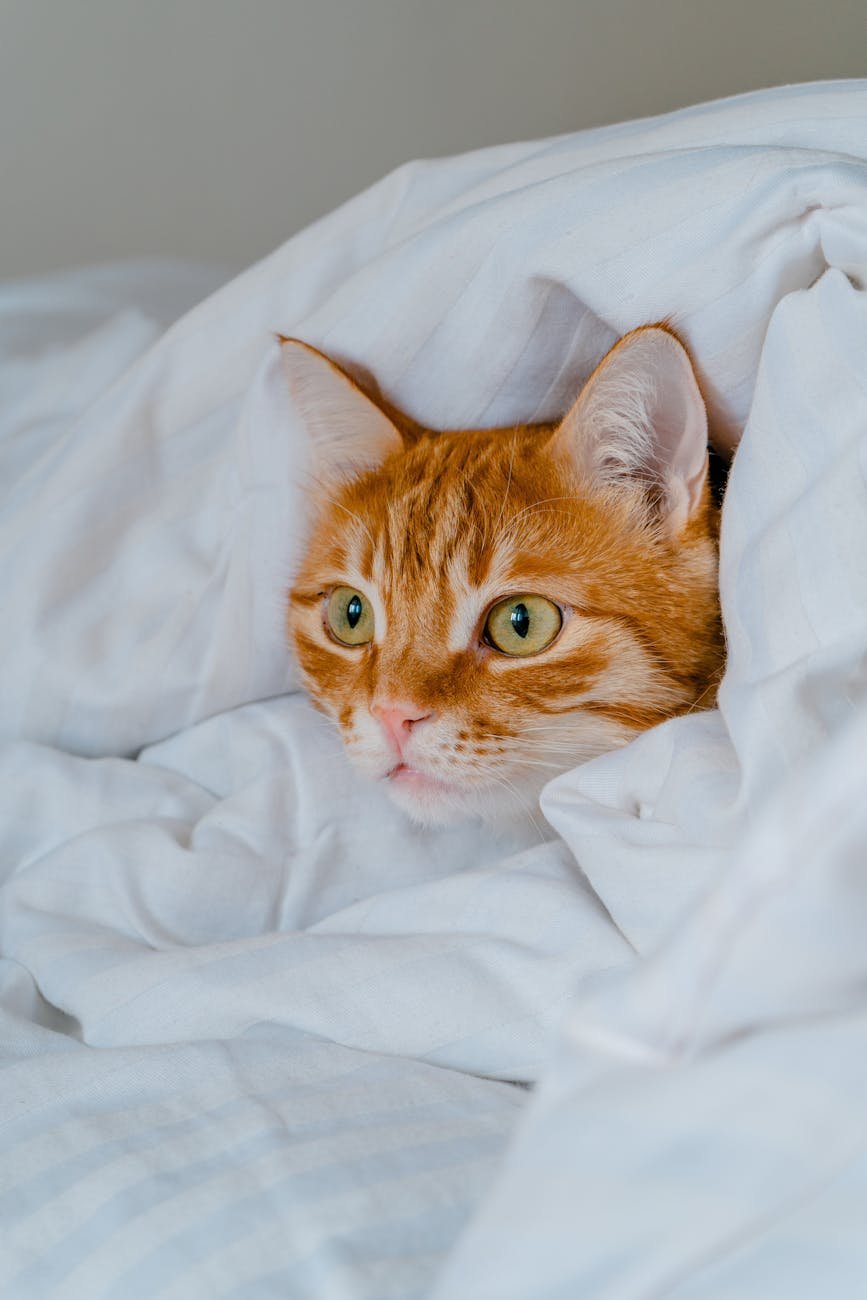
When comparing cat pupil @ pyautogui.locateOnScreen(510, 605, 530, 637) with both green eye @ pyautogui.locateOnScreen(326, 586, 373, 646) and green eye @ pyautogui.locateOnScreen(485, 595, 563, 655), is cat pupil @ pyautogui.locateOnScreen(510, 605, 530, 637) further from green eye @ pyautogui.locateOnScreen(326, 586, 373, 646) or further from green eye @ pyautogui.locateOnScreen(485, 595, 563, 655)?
green eye @ pyautogui.locateOnScreen(326, 586, 373, 646)

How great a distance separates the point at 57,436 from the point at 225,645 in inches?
16.3

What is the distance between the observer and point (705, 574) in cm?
116

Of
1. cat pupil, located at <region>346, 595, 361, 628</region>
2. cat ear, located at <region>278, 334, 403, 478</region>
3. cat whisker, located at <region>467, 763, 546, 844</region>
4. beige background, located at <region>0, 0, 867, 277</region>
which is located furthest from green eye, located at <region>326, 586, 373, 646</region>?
beige background, located at <region>0, 0, 867, 277</region>

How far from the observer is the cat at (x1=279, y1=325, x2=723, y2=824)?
3.77 ft

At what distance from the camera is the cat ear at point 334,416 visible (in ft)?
4.09

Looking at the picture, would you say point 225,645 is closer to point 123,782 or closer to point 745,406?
point 123,782

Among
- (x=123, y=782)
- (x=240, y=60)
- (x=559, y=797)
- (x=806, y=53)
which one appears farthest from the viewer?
(x=806, y=53)

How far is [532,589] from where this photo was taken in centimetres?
120

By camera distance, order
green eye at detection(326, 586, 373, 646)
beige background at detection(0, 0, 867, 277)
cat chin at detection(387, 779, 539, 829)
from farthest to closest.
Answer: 1. beige background at detection(0, 0, 867, 277)
2. green eye at detection(326, 586, 373, 646)
3. cat chin at detection(387, 779, 539, 829)

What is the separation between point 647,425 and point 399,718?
14.2 inches

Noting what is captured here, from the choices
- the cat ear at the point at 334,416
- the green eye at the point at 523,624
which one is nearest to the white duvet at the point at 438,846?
the cat ear at the point at 334,416

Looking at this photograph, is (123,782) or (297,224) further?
(297,224)

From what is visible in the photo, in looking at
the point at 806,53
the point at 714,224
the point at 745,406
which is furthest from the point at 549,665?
the point at 806,53

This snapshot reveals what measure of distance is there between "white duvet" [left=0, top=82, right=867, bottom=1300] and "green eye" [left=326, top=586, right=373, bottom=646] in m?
0.07
